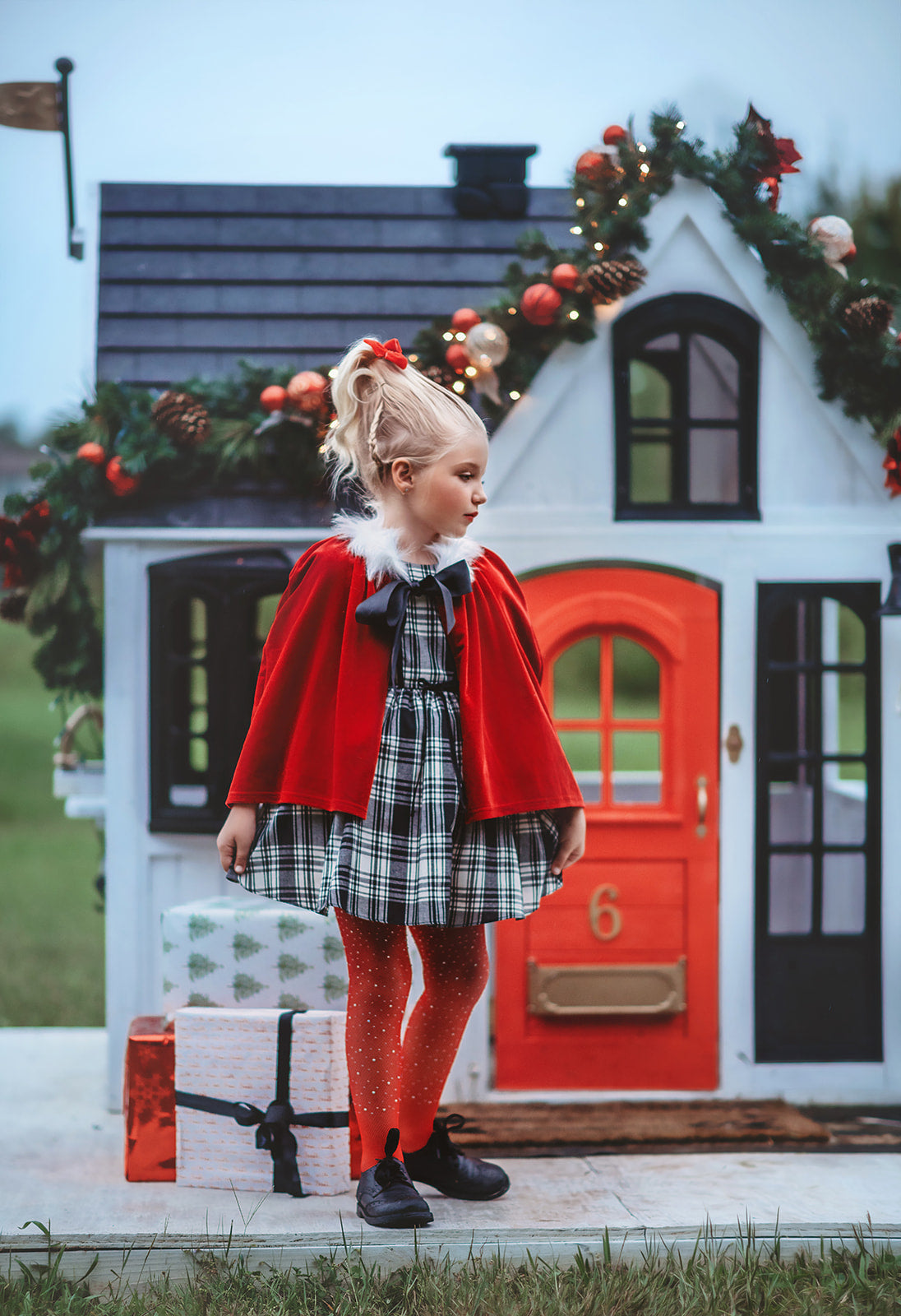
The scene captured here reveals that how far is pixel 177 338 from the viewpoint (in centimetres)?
371

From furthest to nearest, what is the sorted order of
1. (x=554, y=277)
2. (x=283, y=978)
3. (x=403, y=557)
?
(x=554, y=277) → (x=283, y=978) → (x=403, y=557)

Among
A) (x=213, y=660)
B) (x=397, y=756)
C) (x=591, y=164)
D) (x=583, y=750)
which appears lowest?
(x=583, y=750)

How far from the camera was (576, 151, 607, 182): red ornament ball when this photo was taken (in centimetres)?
351

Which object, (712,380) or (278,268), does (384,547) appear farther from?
(712,380)

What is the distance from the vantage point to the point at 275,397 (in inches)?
136

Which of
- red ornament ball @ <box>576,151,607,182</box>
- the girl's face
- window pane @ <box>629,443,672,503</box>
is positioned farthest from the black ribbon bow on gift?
red ornament ball @ <box>576,151,607,182</box>

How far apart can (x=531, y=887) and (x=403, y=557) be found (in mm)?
833

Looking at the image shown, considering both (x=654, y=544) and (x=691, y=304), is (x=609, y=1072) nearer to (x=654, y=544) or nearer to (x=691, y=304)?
(x=654, y=544)

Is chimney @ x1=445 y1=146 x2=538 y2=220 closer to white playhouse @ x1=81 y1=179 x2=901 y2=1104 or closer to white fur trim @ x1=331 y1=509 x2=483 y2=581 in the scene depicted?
white playhouse @ x1=81 y1=179 x2=901 y2=1104

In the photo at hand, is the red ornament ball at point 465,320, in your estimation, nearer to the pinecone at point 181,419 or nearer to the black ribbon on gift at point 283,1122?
the pinecone at point 181,419

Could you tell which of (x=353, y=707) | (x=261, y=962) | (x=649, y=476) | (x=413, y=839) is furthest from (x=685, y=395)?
(x=261, y=962)

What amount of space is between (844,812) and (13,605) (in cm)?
308

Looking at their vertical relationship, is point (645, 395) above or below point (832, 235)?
below

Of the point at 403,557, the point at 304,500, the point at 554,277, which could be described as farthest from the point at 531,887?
the point at 554,277
